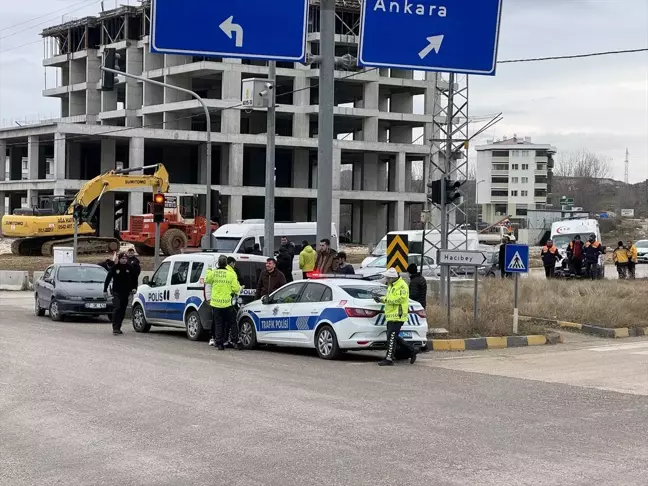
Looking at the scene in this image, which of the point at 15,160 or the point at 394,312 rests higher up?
the point at 15,160

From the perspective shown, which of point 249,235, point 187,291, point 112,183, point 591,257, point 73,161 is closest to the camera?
point 187,291

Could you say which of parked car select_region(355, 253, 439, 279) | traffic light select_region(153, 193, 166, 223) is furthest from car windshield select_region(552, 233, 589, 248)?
traffic light select_region(153, 193, 166, 223)

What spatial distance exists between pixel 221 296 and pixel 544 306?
10.1 metres

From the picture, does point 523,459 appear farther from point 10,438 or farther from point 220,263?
point 220,263

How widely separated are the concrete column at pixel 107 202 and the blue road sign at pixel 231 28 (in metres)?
55.3

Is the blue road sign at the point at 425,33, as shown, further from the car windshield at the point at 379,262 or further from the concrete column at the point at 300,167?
the concrete column at the point at 300,167

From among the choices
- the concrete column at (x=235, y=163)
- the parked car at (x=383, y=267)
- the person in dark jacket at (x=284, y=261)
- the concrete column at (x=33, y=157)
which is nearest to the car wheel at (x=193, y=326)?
the person in dark jacket at (x=284, y=261)

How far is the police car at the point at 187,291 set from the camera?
19906 mm

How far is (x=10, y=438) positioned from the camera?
8875 millimetres

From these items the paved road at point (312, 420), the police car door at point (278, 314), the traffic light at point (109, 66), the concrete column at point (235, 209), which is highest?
the traffic light at point (109, 66)

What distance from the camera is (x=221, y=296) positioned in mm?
18156

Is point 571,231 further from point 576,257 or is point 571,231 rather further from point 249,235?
point 249,235

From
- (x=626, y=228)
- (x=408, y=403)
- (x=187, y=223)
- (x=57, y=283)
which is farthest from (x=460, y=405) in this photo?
(x=626, y=228)

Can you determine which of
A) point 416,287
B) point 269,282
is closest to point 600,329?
point 416,287
